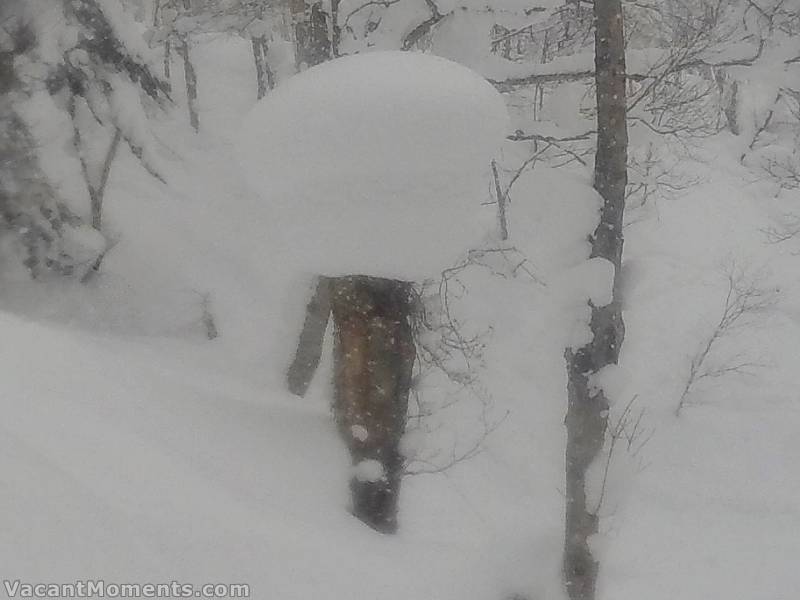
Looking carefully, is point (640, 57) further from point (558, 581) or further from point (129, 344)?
point (129, 344)

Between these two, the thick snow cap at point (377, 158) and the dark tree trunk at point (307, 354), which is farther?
the dark tree trunk at point (307, 354)

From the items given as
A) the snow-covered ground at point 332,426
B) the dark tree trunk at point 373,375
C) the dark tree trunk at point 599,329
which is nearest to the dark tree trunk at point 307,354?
the snow-covered ground at point 332,426

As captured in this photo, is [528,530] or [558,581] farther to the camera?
[528,530]

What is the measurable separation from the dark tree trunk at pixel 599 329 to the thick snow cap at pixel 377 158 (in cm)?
110

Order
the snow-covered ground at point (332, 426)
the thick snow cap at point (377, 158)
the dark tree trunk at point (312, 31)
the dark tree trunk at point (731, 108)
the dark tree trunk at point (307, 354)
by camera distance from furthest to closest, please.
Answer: the dark tree trunk at point (731, 108)
the dark tree trunk at point (307, 354)
the dark tree trunk at point (312, 31)
the thick snow cap at point (377, 158)
the snow-covered ground at point (332, 426)

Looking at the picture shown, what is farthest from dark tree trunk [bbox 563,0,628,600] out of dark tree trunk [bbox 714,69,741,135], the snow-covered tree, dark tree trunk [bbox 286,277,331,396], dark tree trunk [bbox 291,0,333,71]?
dark tree trunk [bbox 714,69,741,135]

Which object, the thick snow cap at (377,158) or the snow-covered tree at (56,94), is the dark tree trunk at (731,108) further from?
the thick snow cap at (377,158)

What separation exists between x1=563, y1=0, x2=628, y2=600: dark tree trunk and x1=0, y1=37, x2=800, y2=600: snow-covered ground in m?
0.18

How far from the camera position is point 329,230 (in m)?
4.27

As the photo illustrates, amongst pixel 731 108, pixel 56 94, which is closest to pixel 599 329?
pixel 56 94

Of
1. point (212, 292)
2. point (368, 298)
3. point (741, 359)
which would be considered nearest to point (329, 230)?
point (368, 298)

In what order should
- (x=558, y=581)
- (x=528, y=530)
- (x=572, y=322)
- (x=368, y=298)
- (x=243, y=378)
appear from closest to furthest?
1. (x=368, y=298)
2. (x=572, y=322)
3. (x=558, y=581)
4. (x=528, y=530)
5. (x=243, y=378)

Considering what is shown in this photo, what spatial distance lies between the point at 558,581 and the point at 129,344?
609cm

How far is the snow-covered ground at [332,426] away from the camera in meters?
3.42
